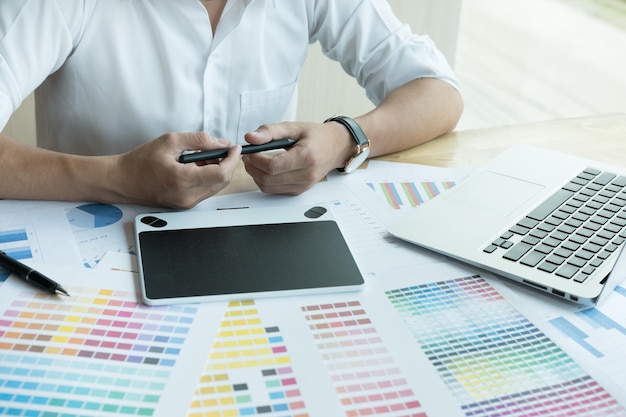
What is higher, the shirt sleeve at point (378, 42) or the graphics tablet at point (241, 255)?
the shirt sleeve at point (378, 42)

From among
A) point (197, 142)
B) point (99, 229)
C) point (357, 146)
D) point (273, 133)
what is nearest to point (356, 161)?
point (357, 146)

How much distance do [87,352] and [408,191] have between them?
557 millimetres

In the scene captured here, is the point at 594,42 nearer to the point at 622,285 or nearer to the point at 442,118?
the point at 442,118

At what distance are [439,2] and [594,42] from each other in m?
2.02

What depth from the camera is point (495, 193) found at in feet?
3.71

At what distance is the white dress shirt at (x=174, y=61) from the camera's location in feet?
3.78

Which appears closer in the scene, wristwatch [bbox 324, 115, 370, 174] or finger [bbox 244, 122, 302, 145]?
finger [bbox 244, 122, 302, 145]

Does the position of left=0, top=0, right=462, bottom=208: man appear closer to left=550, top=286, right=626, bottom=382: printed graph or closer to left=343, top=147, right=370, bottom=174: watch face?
left=343, top=147, right=370, bottom=174: watch face

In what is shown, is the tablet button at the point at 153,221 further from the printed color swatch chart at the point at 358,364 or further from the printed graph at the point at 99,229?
the printed color swatch chart at the point at 358,364

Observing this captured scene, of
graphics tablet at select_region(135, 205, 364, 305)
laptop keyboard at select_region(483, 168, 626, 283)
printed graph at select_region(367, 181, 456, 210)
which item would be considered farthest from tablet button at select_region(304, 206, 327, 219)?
laptop keyboard at select_region(483, 168, 626, 283)

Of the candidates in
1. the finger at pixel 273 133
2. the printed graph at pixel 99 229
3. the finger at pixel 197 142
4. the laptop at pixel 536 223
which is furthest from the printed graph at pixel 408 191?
the printed graph at pixel 99 229

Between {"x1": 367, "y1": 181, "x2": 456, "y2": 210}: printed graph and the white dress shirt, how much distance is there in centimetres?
32

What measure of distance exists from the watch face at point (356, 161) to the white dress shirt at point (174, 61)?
0.26m

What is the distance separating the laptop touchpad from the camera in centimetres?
109
